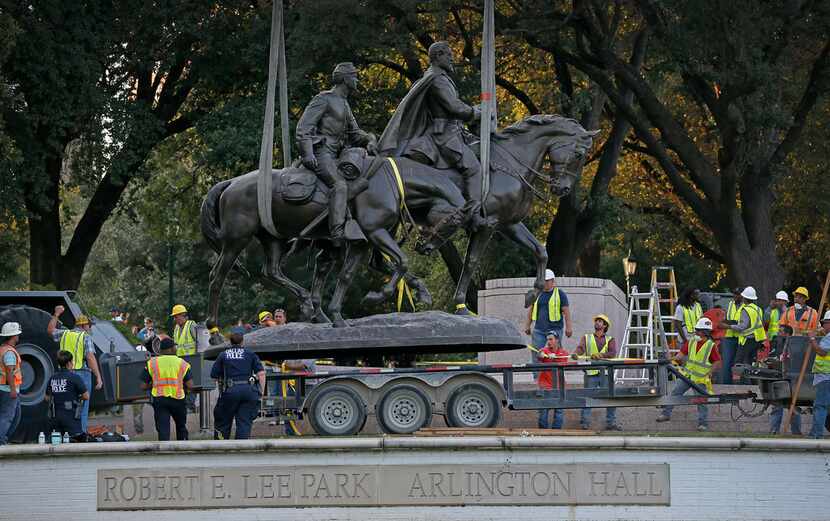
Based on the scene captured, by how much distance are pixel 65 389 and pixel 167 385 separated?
1.24 meters

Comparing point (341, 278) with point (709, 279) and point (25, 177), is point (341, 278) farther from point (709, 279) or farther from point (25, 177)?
point (709, 279)

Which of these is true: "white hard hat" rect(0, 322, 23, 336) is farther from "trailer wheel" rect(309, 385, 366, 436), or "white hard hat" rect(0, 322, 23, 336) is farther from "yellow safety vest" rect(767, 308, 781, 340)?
"yellow safety vest" rect(767, 308, 781, 340)

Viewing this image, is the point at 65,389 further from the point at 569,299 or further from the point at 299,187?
the point at 569,299

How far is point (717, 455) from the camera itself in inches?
731

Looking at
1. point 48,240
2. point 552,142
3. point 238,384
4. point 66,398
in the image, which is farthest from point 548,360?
point 48,240

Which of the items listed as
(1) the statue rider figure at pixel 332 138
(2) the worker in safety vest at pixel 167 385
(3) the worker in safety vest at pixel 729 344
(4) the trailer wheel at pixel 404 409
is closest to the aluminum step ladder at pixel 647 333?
(3) the worker in safety vest at pixel 729 344

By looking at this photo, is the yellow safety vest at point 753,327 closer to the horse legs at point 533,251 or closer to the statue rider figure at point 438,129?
the horse legs at point 533,251

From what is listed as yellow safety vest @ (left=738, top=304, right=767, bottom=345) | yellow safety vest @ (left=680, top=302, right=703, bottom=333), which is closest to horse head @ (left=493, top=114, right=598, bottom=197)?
yellow safety vest @ (left=738, top=304, right=767, bottom=345)

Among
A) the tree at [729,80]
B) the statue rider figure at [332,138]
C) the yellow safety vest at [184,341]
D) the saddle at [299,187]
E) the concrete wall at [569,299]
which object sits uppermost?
the tree at [729,80]

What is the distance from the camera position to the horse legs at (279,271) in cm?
2384

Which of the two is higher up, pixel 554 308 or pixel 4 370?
pixel 554 308

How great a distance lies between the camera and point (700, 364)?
23344mm

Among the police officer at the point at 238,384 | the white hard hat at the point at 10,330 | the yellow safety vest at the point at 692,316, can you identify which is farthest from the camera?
the yellow safety vest at the point at 692,316

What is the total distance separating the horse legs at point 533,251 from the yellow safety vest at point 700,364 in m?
2.24
